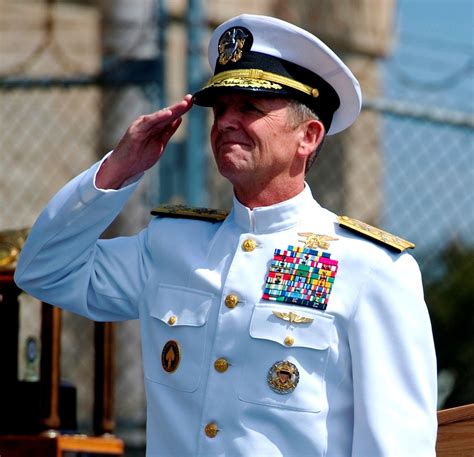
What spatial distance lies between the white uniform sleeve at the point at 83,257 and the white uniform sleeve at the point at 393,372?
23.9 inches

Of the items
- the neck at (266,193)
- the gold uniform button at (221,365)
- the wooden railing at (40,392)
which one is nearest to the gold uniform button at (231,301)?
the gold uniform button at (221,365)

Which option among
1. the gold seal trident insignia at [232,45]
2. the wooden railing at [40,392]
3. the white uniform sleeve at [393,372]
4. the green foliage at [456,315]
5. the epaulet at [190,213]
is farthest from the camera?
the green foliage at [456,315]

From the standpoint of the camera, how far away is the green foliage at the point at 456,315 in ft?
30.7

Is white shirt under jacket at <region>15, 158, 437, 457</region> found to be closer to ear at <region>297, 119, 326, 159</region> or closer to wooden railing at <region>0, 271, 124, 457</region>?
ear at <region>297, 119, 326, 159</region>

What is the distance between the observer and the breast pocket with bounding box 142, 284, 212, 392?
356 cm

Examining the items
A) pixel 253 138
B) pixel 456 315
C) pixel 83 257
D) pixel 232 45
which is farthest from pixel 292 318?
pixel 456 315

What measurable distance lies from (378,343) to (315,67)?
2.29ft

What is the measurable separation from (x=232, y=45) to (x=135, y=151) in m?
0.35

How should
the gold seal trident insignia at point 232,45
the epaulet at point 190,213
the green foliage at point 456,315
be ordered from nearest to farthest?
the gold seal trident insignia at point 232,45, the epaulet at point 190,213, the green foliage at point 456,315

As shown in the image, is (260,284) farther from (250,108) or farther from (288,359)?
(250,108)

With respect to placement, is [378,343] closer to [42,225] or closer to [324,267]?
[324,267]

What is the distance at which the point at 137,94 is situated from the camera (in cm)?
636

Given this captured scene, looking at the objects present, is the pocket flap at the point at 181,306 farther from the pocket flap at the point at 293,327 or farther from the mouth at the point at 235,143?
the mouth at the point at 235,143

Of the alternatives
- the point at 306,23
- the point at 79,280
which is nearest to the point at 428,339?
the point at 79,280
